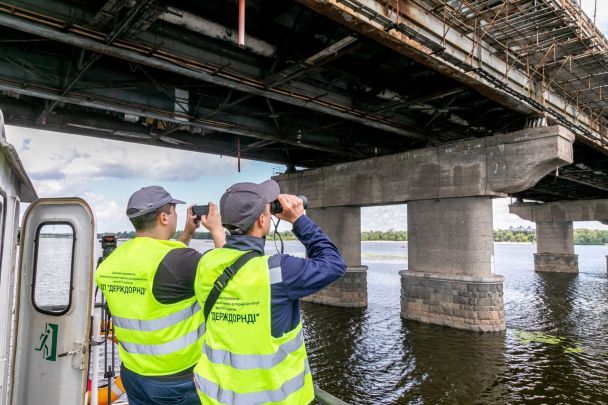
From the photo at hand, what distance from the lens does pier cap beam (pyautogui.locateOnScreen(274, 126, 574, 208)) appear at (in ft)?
49.1

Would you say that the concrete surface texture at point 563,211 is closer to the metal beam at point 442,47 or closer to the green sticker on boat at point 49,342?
the metal beam at point 442,47

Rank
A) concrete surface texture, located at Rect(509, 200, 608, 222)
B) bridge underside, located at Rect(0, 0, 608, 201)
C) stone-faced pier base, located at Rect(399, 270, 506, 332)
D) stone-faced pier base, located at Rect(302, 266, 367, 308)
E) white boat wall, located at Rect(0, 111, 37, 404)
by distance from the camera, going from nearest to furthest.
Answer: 1. white boat wall, located at Rect(0, 111, 37, 404)
2. bridge underside, located at Rect(0, 0, 608, 201)
3. stone-faced pier base, located at Rect(399, 270, 506, 332)
4. stone-faced pier base, located at Rect(302, 266, 367, 308)
5. concrete surface texture, located at Rect(509, 200, 608, 222)

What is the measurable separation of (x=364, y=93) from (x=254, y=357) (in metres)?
13.2

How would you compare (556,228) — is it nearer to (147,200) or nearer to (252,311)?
(147,200)

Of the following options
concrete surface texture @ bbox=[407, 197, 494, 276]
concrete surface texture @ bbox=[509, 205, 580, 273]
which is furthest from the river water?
concrete surface texture @ bbox=[509, 205, 580, 273]

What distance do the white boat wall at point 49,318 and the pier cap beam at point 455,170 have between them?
14975mm

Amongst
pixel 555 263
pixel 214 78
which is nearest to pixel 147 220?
pixel 214 78

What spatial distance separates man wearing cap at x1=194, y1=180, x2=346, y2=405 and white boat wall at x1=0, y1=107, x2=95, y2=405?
279 centimetres

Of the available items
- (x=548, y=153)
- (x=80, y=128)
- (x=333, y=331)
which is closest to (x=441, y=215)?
(x=548, y=153)

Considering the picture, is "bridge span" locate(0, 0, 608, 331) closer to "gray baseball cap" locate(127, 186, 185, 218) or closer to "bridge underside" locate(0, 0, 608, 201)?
"bridge underside" locate(0, 0, 608, 201)

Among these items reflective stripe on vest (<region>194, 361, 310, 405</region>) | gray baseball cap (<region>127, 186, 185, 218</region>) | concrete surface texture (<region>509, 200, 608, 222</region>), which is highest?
concrete surface texture (<region>509, 200, 608, 222</region>)

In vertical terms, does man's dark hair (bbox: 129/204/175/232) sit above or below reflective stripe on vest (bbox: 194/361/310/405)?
above

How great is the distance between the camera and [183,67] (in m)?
9.65

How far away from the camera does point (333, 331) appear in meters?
16.7
